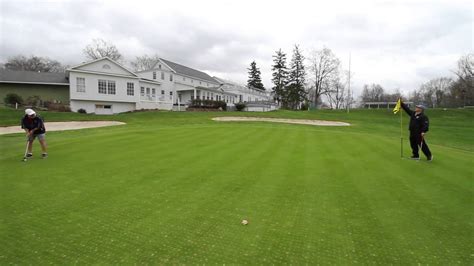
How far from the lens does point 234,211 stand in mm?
4910

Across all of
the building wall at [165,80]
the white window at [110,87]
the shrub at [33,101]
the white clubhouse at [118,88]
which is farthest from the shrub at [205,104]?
the shrub at [33,101]

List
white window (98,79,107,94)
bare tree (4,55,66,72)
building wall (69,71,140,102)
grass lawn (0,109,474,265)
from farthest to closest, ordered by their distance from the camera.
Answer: bare tree (4,55,66,72) → white window (98,79,107,94) → building wall (69,71,140,102) → grass lawn (0,109,474,265)

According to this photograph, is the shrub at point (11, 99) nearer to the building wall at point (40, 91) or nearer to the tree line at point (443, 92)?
the building wall at point (40, 91)

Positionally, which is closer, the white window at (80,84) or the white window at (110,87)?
the white window at (80,84)

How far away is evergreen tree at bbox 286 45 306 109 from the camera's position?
72.8 metres

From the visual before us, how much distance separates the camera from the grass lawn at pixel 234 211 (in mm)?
3615

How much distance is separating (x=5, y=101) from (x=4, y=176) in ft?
123

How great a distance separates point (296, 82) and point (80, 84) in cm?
5325

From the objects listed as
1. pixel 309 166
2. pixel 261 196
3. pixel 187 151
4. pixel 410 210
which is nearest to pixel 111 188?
pixel 261 196

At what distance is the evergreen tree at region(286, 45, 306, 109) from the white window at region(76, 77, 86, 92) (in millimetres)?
49995

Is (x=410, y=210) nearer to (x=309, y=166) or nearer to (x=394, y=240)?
(x=394, y=240)

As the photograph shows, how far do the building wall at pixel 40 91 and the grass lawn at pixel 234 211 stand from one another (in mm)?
35982

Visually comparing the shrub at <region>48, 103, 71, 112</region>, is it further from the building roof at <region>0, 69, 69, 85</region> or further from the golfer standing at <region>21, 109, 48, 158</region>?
the golfer standing at <region>21, 109, 48, 158</region>

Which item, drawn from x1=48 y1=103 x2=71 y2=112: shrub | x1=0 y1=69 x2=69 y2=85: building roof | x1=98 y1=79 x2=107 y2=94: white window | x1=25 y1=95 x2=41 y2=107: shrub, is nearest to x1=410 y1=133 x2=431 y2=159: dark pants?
x1=98 y1=79 x2=107 y2=94: white window
